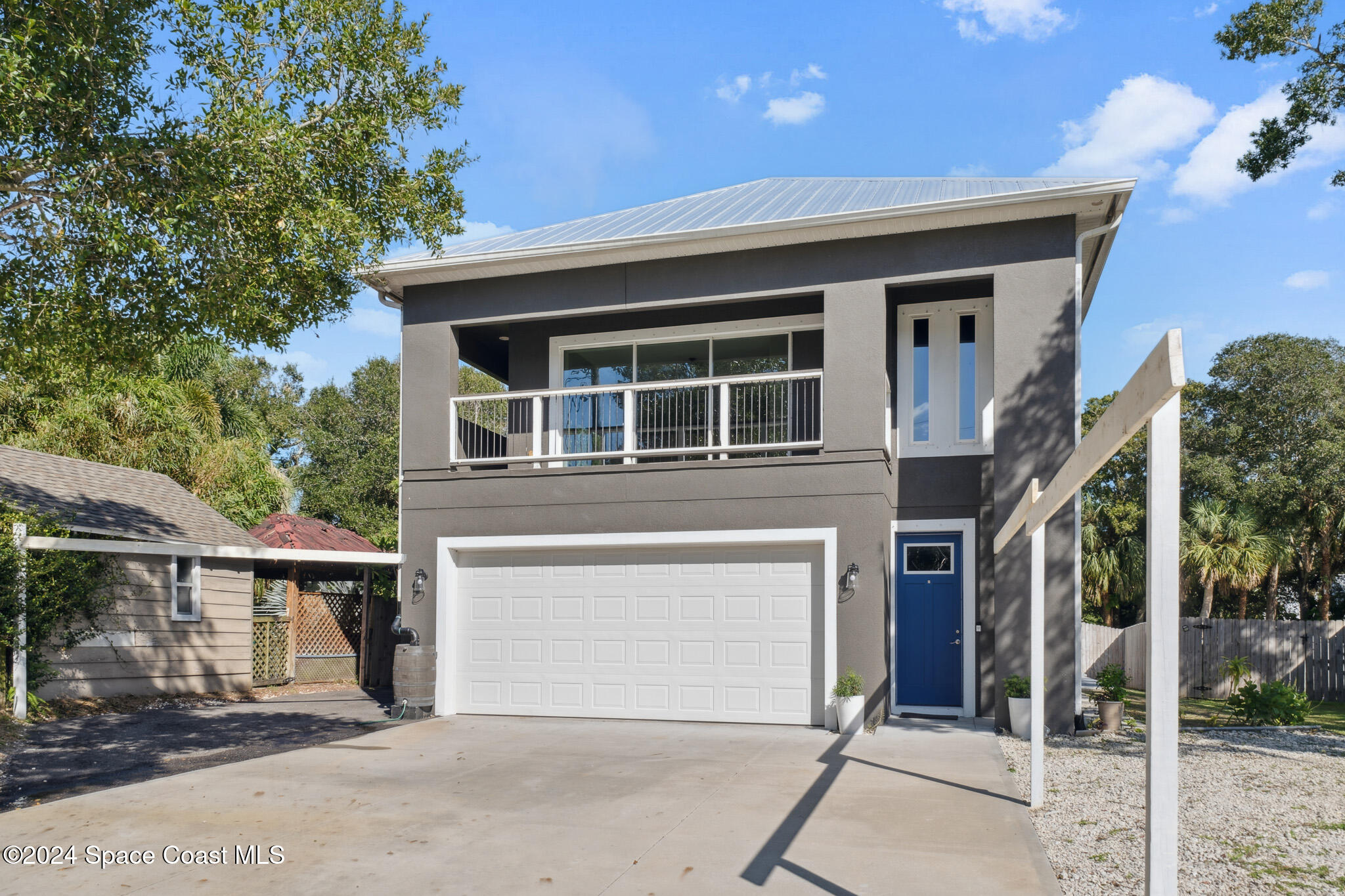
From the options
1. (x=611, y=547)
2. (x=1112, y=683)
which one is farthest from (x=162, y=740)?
(x=1112, y=683)

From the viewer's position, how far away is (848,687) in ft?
33.4

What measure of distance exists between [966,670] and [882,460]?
276 cm

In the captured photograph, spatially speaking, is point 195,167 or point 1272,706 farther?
point 1272,706

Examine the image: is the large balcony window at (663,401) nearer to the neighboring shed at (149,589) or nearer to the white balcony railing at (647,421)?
the white balcony railing at (647,421)

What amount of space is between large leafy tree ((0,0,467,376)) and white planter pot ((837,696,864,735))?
22.3ft

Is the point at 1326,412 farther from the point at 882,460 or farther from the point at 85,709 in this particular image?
the point at 85,709

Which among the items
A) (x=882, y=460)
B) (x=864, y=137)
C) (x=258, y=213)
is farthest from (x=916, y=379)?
(x=864, y=137)

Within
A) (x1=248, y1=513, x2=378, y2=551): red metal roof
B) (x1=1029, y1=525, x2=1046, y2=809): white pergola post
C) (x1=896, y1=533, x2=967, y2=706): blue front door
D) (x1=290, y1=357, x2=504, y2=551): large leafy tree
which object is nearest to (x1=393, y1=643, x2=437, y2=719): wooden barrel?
(x1=248, y1=513, x2=378, y2=551): red metal roof

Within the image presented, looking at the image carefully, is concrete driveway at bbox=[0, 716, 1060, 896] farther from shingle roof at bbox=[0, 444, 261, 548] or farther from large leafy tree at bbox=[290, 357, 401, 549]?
large leafy tree at bbox=[290, 357, 401, 549]

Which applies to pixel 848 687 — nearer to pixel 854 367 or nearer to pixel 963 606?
pixel 963 606

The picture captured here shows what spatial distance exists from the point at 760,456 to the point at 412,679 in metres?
5.11

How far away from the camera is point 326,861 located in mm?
5477

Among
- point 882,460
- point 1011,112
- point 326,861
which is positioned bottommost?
point 326,861

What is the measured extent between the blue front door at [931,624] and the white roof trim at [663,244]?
3.94 m
